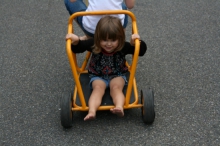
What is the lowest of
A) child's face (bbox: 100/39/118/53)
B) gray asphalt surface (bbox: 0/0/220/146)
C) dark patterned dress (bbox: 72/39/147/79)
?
gray asphalt surface (bbox: 0/0/220/146)

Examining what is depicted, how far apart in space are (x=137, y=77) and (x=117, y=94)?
2.16 ft

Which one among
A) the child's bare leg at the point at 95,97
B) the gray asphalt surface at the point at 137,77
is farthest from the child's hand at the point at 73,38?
the gray asphalt surface at the point at 137,77

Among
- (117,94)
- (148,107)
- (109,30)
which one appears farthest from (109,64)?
(148,107)

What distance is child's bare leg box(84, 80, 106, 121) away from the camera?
2.61m

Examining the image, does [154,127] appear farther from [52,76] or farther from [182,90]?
[52,76]

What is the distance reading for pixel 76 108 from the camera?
2.75 metres

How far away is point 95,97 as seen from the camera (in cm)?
277

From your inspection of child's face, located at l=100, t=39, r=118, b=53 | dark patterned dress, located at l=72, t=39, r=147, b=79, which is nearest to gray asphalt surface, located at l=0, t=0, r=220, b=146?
dark patterned dress, located at l=72, t=39, r=147, b=79

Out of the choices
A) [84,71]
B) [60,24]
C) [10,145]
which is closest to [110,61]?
[84,71]

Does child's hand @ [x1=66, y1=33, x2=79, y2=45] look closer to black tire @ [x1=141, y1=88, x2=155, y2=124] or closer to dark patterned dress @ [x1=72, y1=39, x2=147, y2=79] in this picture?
dark patterned dress @ [x1=72, y1=39, x2=147, y2=79]

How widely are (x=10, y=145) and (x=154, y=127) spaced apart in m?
1.12

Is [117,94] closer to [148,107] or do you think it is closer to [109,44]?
[148,107]

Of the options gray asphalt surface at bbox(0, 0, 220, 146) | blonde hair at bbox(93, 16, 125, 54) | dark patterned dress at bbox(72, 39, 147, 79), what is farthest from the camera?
dark patterned dress at bbox(72, 39, 147, 79)

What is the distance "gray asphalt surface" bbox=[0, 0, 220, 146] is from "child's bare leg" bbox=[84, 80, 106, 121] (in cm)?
20
